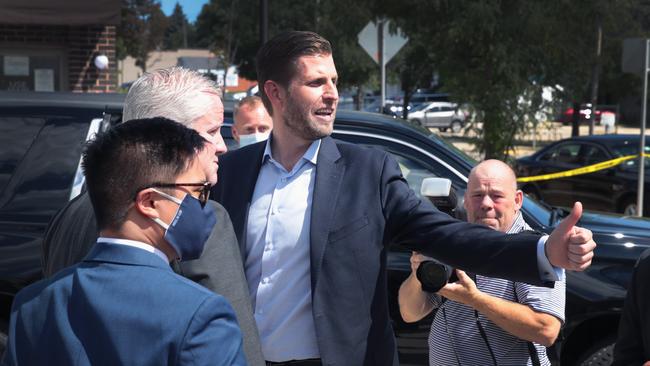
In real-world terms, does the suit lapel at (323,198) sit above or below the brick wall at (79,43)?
below

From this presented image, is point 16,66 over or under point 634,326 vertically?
over

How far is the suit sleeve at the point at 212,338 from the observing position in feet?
5.77

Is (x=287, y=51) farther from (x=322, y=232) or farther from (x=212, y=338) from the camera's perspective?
(x=212, y=338)

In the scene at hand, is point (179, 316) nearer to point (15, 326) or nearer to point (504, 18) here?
point (15, 326)

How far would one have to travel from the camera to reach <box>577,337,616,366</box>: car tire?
16.0 feet

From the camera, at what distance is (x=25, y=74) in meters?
12.9

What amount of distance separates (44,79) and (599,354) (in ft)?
34.1

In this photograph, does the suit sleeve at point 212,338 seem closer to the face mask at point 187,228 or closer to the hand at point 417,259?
the face mask at point 187,228

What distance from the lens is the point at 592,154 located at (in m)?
15.7

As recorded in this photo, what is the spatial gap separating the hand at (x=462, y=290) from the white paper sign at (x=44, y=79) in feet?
35.8

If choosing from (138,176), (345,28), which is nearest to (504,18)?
(345,28)

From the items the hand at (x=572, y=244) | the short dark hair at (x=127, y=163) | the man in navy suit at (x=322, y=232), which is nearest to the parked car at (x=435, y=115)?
the man in navy suit at (x=322, y=232)

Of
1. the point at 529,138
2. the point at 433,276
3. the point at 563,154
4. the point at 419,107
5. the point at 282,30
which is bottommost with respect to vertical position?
the point at 529,138

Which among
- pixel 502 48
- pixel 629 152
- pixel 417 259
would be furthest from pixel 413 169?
pixel 629 152
